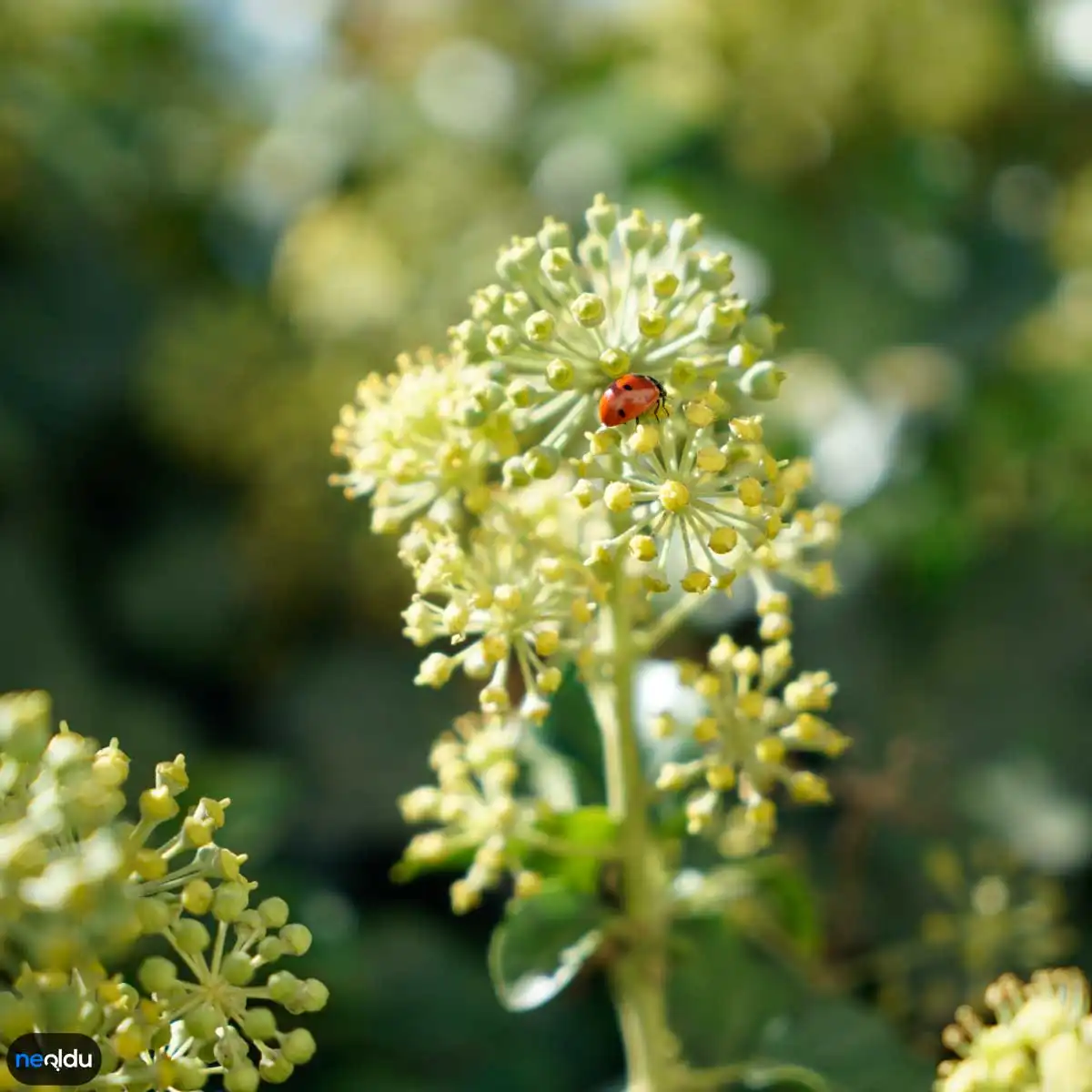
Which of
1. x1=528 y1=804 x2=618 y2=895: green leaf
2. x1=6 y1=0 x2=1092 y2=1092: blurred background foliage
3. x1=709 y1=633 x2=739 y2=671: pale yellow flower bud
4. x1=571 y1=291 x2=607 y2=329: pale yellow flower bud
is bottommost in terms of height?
x1=528 y1=804 x2=618 y2=895: green leaf

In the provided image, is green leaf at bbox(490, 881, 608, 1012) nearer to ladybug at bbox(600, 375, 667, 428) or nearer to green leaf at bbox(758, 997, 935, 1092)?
green leaf at bbox(758, 997, 935, 1092)

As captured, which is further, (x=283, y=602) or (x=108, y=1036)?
(x=283, y=602)

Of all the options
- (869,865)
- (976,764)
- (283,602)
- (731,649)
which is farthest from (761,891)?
(283,602)

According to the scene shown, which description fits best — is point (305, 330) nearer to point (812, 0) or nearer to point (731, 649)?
point (812, 0)

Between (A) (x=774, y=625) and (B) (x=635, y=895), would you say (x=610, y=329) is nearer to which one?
(A) (x=774, y=625)

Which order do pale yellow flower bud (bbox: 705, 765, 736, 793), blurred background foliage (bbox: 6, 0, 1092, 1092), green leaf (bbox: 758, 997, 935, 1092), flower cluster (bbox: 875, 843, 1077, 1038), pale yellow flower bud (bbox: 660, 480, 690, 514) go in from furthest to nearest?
blurred background foliage (bbox: 6, 0, 1092, 1092) → flower cluster (bbox: 875, 843, 1077, 1038) → green leaf (bbox: 758, 997, 935, 1092) → pale yellow flower bud (bbox: 705, 765, 736, 793) → pale yellow flower bud (bbox: 660, 480, 690, 514)

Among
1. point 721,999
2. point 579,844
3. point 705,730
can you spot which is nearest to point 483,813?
point 579,844

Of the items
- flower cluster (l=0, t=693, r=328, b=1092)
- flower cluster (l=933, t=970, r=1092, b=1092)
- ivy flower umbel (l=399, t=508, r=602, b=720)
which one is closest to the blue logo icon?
flower cluster (l=0, t=693, r=328, b=1092)

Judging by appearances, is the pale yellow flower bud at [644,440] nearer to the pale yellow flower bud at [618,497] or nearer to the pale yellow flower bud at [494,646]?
the pale yellow flower bud at [618,497]
